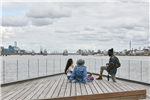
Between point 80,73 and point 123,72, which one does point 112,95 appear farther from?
point 123,72

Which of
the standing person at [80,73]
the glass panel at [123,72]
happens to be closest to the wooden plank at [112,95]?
the standing person at [80,73]

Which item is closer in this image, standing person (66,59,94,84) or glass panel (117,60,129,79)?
standing person (66,59,94,84)

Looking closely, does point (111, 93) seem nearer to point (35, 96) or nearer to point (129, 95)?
point (129, 95)

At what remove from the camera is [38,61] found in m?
12.1

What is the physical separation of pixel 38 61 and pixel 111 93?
823cm

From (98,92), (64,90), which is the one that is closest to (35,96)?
(64,90)

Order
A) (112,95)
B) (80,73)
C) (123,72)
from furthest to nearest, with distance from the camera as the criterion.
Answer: (123,72)
(80,73)
(112,95)

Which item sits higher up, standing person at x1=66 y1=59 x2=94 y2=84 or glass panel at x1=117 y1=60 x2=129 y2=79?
standing person at x1=66 y1=59 x2=94 y2=84

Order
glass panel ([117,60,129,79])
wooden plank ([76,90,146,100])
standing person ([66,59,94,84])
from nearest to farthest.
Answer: wooden plank ([76,90,146,100])
standing person ([66,59,94,84])
glass panel ([117,60,129,79])

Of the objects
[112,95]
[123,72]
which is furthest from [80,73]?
[123,72]

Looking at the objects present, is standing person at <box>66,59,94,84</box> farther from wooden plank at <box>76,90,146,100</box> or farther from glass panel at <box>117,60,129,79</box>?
glass panel at <box>117,60,129,79</box>

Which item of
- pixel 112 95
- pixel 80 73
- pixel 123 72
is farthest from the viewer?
pixel 123 72

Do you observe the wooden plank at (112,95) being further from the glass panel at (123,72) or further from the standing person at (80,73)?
the glass panel at (123,72)

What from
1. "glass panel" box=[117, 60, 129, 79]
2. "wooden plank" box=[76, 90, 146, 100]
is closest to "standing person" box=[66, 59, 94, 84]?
"wooden plank" box=[76, 90, 146, 100]
